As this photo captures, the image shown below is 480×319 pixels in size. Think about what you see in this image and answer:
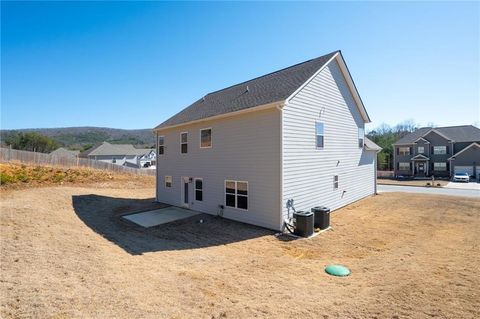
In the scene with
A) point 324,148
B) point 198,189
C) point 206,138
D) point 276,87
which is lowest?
point 198,189

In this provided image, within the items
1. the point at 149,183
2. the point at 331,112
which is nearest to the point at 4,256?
the point at 331,112

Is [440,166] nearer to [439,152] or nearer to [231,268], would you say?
[439,152]

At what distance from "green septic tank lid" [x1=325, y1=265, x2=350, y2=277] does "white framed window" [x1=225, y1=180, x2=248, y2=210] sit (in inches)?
204

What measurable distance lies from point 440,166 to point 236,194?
133ft

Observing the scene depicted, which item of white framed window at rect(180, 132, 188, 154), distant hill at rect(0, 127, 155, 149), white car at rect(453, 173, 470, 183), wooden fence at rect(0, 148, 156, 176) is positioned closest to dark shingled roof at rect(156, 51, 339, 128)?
white framed window at rect(180, 132, 188, 154)

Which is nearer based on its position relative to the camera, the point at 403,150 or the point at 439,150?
the point at 439,150

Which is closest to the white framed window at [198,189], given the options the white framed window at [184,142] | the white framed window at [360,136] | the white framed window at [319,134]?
the white framed window at [184,142]

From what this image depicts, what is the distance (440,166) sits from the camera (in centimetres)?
3822

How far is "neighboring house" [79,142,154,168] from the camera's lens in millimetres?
54875

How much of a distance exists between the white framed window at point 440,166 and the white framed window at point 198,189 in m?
40.6

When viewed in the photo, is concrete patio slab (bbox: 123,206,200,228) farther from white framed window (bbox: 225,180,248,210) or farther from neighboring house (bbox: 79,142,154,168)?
neighboring house (bbox: 79,142,154,168)

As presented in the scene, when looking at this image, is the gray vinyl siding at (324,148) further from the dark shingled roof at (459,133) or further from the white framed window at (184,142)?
the dark shingled roof at (459,133)

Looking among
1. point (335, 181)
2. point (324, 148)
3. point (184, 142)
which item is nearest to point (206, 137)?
point (184, 142)

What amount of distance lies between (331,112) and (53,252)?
1318 centimetres
